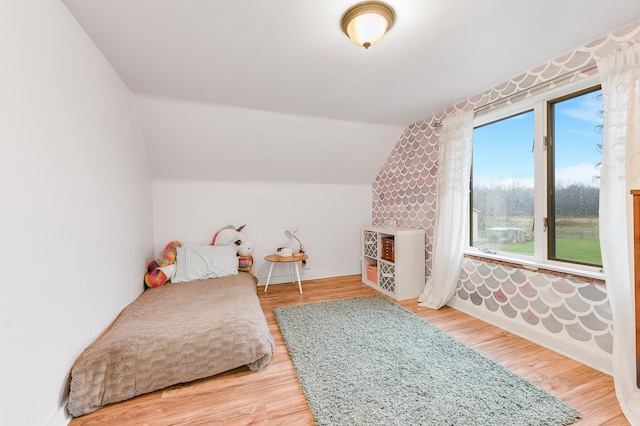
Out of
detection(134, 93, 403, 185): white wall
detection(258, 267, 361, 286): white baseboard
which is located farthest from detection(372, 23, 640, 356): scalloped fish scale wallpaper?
detection(258, 267, 361, 286): white baseboard

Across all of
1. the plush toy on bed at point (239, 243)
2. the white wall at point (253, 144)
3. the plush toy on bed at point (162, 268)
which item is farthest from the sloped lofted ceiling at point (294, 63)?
the plush toy on bed at point (162, 268)

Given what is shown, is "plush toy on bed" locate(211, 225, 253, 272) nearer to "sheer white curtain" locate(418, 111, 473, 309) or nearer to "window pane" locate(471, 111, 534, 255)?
"sheer white curtain" locate(418, 111, 473, 309)

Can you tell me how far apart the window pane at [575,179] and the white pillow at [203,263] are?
314cm

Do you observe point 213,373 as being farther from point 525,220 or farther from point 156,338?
point 525,220

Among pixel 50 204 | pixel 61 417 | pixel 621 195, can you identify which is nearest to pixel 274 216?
pixel 50 204

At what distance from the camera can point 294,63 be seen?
191cm

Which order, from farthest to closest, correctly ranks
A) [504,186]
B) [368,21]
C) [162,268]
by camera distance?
[162,268]
[504,186]
[368,21]

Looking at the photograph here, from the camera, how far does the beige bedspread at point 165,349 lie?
1454 millimetres

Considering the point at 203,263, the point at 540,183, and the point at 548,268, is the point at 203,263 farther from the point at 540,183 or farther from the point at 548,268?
the point at 540,183

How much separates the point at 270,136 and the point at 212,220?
1385mm

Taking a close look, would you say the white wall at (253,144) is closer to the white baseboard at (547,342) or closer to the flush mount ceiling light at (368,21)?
the flush mount ceiling light at (368,21)

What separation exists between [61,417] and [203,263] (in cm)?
176

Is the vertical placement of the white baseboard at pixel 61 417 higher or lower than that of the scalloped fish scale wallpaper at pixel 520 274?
lower

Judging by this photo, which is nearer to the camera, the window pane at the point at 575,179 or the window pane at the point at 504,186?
the window pane at the point at 575,179
